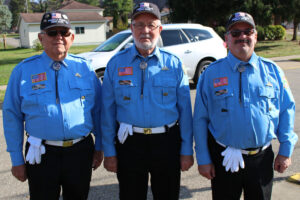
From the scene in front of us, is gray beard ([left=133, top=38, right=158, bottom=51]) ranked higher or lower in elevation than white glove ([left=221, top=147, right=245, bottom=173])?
higher

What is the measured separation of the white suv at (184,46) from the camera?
8.55m

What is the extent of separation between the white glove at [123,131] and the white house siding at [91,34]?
1513 inches

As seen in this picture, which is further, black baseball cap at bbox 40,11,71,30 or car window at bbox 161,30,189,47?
car window at bbox 161,30,189,47

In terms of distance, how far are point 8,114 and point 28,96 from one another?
24 centimetres

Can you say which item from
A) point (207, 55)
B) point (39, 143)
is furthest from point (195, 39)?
point (39, 143)

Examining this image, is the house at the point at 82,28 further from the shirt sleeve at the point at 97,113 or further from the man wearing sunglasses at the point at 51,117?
the man wearing sunglasses at the point at 51,117

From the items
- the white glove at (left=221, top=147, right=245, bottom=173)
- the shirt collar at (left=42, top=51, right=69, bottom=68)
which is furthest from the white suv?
the white glove at (left=221, top=147, right=245, bottom=173)

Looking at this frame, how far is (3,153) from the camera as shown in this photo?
491cm

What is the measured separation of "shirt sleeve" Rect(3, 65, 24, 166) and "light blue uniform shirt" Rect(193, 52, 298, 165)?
4.85 ft

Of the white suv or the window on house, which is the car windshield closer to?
the white suv

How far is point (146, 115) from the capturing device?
2.56 m

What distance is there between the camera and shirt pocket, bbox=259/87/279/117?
7.86 feet

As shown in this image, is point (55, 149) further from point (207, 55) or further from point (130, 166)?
point (207, 55)

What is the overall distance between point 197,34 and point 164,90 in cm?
711
